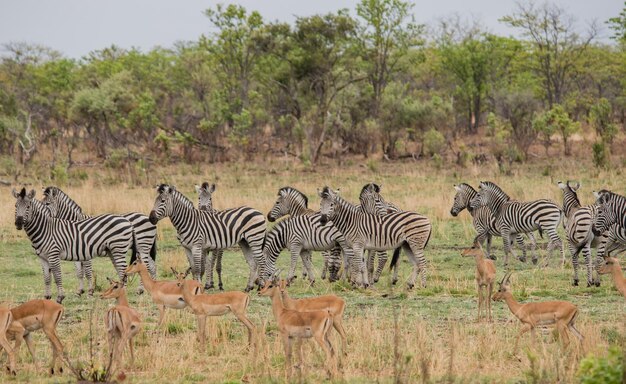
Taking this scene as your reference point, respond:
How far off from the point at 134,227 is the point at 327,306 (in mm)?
6633

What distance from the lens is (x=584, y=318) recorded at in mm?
11719

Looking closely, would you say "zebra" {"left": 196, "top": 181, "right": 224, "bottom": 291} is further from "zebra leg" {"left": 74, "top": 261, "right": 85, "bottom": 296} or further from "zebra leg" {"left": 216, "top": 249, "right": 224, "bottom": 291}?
"zebra leg" {"left": 74, "top": 261, "right": 85, "bottom": 296}

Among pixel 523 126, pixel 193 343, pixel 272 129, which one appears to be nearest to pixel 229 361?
pixel 193 343

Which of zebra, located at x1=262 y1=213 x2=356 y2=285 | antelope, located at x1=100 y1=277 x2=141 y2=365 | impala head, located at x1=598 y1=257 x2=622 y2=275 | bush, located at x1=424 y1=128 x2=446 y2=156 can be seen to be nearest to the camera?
antelope, located at x1=100 y1=277 x2=141 y2=365

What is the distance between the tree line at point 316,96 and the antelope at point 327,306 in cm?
2506

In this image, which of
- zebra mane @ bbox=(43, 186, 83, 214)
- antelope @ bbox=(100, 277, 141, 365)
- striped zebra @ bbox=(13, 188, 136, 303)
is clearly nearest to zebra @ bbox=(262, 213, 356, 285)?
striped zebra @ bbox=(13, 188, 136, 303)

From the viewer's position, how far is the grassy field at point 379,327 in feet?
30.5

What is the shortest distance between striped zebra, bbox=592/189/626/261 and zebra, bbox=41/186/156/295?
24.9ft

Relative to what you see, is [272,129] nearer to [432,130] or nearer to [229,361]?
[432,130]

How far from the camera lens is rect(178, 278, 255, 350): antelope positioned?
10.3m

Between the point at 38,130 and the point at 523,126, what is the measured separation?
25.0 m

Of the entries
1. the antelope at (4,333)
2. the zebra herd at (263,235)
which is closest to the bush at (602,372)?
the antelope at (4,333)

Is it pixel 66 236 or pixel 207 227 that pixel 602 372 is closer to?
pixel 207 227

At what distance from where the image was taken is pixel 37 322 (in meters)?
9.45
